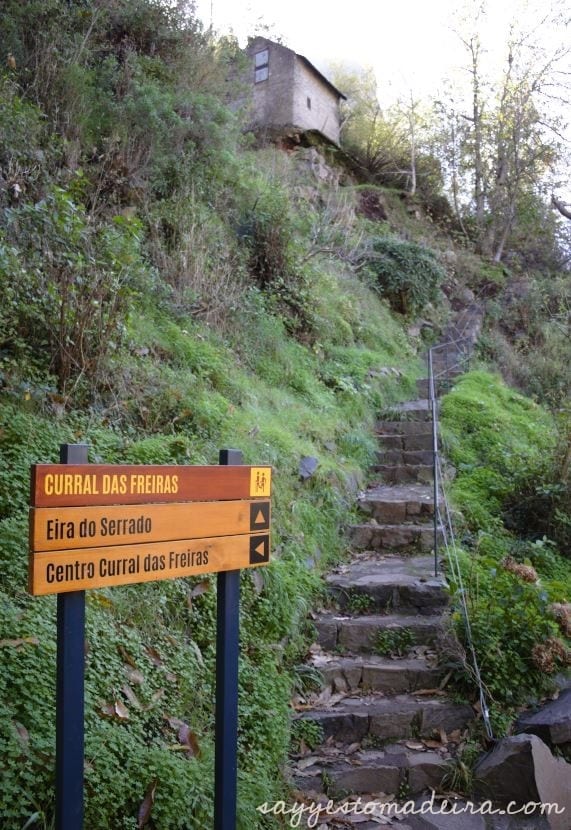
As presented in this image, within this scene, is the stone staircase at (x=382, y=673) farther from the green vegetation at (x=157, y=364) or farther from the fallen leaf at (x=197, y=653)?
the fallen leaf at (x=197, y=653)

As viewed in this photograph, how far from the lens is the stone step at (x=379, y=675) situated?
467 cm

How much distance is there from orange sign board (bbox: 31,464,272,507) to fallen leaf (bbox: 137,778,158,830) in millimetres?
1322

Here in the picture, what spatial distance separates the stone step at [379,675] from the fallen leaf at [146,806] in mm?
1994

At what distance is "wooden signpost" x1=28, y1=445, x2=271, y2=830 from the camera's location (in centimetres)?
212

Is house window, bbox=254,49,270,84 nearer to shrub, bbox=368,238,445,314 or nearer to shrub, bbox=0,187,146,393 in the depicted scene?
shrub, bbox=368,238,445,314

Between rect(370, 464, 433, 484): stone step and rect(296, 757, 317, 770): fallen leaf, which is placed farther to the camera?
rect(370, 464, 433, 484): stone step

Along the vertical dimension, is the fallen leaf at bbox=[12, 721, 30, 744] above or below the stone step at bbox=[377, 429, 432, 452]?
below

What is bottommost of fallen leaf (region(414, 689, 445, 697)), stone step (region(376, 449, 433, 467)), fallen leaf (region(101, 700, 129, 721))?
fallen leaf (region(414, 689, 445, 697))

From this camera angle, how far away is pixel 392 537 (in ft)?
22.0

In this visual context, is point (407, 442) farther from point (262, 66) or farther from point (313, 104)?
point (262, 66)

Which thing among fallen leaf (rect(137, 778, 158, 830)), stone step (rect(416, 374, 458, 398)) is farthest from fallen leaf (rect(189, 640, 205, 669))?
stone step (rect(416, 374, 458, 398))

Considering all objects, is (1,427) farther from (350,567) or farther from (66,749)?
(350,567)

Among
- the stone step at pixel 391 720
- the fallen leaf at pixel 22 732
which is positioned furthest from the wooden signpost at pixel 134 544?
the stone step at pixel 391 720

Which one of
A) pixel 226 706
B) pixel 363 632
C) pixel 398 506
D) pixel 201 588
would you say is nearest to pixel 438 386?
pixel 398 506
